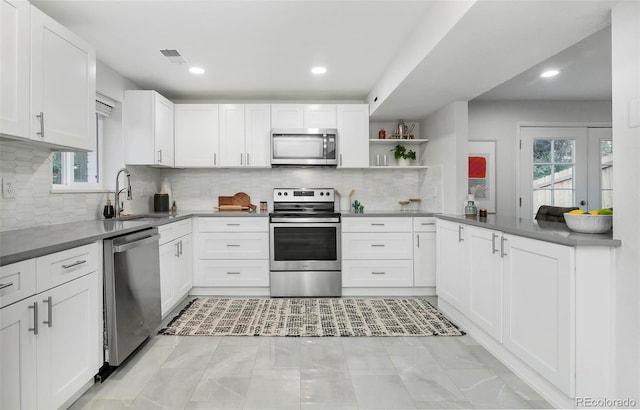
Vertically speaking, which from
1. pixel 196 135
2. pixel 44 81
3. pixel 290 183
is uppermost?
pixel 196 135

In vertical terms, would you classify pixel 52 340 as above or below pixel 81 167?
below

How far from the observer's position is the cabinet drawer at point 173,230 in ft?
9.71

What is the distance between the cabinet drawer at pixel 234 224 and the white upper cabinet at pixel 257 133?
28.5 inches

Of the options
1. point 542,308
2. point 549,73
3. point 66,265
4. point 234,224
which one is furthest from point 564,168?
point 66,265

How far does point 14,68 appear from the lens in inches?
70.4

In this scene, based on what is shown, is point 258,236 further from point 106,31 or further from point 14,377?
point 14,377

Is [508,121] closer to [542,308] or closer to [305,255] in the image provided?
[305,255]

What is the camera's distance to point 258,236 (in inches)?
151

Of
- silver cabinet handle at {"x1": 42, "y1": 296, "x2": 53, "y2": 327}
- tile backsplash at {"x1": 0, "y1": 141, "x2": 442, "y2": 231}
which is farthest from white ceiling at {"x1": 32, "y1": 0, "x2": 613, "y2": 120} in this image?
silver cabinet handle at {"x1": 42, "y1": 296, "x2": 53, "y2": 327}

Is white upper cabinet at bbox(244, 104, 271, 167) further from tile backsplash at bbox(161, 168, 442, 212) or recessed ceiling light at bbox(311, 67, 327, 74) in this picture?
recessed ceiling light at bbox(311, 67, 327, 74)

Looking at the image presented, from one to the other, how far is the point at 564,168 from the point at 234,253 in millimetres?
4514

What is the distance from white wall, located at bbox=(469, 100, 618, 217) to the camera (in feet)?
15.4

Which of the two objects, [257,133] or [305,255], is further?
[257,133]

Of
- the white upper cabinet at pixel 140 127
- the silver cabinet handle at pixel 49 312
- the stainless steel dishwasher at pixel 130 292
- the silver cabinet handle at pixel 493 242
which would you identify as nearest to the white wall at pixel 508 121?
the silver cabinet handle at pixel 493 242
